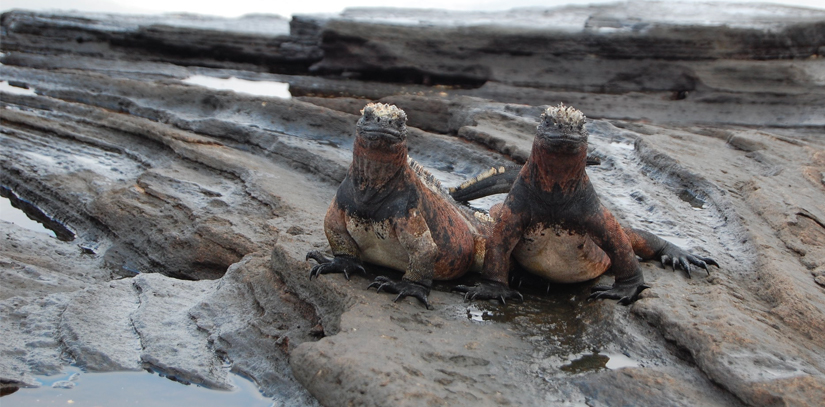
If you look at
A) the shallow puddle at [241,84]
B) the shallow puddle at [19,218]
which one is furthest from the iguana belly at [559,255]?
the shallow puddle at [241,84]

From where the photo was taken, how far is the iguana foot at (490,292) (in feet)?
12.1

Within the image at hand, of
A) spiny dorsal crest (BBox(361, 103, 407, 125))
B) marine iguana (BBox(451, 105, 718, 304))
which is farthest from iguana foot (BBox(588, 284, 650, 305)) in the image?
spiny dorsal crest (BBox(361, 103, 407, 125))

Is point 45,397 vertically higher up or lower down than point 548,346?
lower down

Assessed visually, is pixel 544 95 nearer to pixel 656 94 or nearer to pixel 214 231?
pixel 656 94

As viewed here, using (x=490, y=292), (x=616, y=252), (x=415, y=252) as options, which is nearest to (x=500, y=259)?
(x=490, y=292)

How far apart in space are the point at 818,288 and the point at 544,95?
6485 millimetres

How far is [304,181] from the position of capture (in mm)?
6070

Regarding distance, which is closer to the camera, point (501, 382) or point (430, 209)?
point (501, 382)

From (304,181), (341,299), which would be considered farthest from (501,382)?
(304,181)

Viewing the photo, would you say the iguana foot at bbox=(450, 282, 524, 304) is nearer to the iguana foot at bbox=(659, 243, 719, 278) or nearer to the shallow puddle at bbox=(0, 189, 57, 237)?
the iguana foot at bbox=(659, 243, 719, 278)

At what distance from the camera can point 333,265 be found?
3820 millimetres

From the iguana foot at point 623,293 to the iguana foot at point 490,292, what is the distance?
15.7 inches

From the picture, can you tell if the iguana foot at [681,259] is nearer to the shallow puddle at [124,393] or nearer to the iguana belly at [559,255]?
the iguana belly at [559,255]

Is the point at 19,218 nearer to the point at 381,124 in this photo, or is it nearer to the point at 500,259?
the point at 381,124
